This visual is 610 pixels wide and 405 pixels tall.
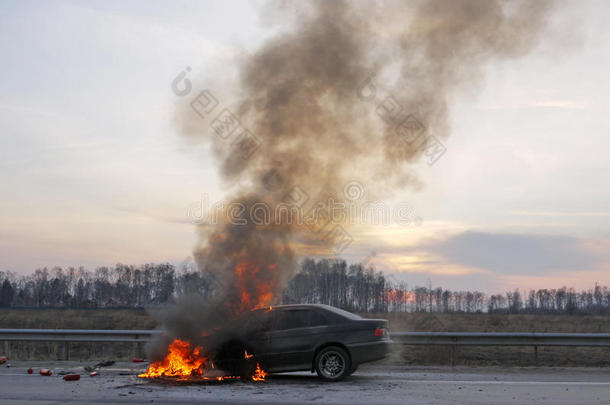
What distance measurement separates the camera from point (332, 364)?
34.9 ft

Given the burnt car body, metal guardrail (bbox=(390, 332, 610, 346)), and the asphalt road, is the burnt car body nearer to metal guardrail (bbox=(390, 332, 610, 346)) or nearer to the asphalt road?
the asphalt road

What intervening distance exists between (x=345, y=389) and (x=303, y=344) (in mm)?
1293

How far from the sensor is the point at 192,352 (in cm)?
1095

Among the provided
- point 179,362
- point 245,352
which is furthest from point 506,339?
point 179,362

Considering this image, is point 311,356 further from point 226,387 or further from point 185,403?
point 185,403

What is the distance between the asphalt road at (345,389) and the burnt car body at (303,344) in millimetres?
352

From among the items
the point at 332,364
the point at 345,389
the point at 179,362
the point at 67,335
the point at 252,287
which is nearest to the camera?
the point at 345,389

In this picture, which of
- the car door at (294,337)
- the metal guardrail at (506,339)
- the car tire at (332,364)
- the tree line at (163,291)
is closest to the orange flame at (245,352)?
the car door at (294,337)

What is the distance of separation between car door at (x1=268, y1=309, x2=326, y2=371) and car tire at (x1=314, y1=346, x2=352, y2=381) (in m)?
0.20

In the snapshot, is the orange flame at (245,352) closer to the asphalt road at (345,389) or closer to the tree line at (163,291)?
the asphalt road at (345,389)

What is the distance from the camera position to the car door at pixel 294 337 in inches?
417

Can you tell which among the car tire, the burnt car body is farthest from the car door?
the car tire

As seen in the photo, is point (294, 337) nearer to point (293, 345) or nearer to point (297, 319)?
point (293, 345)

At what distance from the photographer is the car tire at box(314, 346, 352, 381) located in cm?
1056
